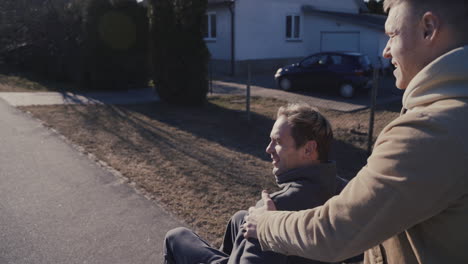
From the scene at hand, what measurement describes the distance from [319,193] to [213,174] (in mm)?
3805

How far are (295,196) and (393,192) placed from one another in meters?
0.82

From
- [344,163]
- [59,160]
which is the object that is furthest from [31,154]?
[344,163]

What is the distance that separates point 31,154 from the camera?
21.2 feet

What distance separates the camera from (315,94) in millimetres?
14594

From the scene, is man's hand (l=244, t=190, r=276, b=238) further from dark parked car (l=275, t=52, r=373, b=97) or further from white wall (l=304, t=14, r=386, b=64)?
white wall (l=304, t=14, r=386, b=64)

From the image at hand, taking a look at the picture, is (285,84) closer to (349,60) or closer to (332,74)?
(332,74)

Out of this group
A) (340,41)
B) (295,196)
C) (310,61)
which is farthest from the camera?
(340,41)

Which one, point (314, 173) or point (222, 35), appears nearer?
point (314, 173)

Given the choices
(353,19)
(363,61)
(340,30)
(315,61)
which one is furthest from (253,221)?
(340,30)

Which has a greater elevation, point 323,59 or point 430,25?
point 430,25

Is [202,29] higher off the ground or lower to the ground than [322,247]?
higher

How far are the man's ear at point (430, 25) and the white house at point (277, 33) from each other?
20.3 m

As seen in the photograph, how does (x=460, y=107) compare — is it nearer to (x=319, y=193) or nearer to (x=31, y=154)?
(x=319, y=193)

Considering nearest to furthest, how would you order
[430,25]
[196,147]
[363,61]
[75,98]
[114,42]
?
1. [430,25]
2. [196,147]
3. [75,98]
4. [363,61]
5. [114,42]
